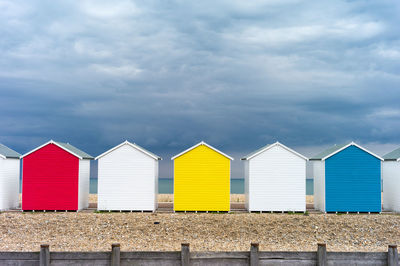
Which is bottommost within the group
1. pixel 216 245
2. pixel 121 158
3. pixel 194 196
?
pixel 216 245

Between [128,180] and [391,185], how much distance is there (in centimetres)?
1864

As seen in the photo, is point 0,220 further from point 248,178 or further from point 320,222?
point 320,222

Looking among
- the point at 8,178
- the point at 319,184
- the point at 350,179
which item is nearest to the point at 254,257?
the point at 350,179

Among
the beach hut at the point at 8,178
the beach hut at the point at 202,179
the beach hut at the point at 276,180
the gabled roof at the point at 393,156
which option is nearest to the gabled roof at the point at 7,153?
the beach hut at the point at 8,178

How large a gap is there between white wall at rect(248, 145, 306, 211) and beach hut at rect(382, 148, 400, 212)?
7.04m

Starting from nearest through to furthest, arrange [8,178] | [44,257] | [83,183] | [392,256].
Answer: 1. [44,257]
2. [392,256]
3. [83,183]
4. [8,178]

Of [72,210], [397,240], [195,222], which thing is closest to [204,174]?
[195,222]

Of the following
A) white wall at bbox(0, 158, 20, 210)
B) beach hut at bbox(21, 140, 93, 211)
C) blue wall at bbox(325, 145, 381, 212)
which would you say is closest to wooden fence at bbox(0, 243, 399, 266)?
beach hut at bbox(21, 140, 93, 211)

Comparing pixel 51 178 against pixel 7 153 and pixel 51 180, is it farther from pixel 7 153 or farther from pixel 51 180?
pixel 7 153

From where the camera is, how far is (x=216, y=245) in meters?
21.5

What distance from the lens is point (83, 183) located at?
30.7 metres

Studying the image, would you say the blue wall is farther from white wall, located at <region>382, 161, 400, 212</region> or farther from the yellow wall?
the yellow wall

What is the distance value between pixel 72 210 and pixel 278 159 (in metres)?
14.0

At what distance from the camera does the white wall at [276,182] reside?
29.2m
